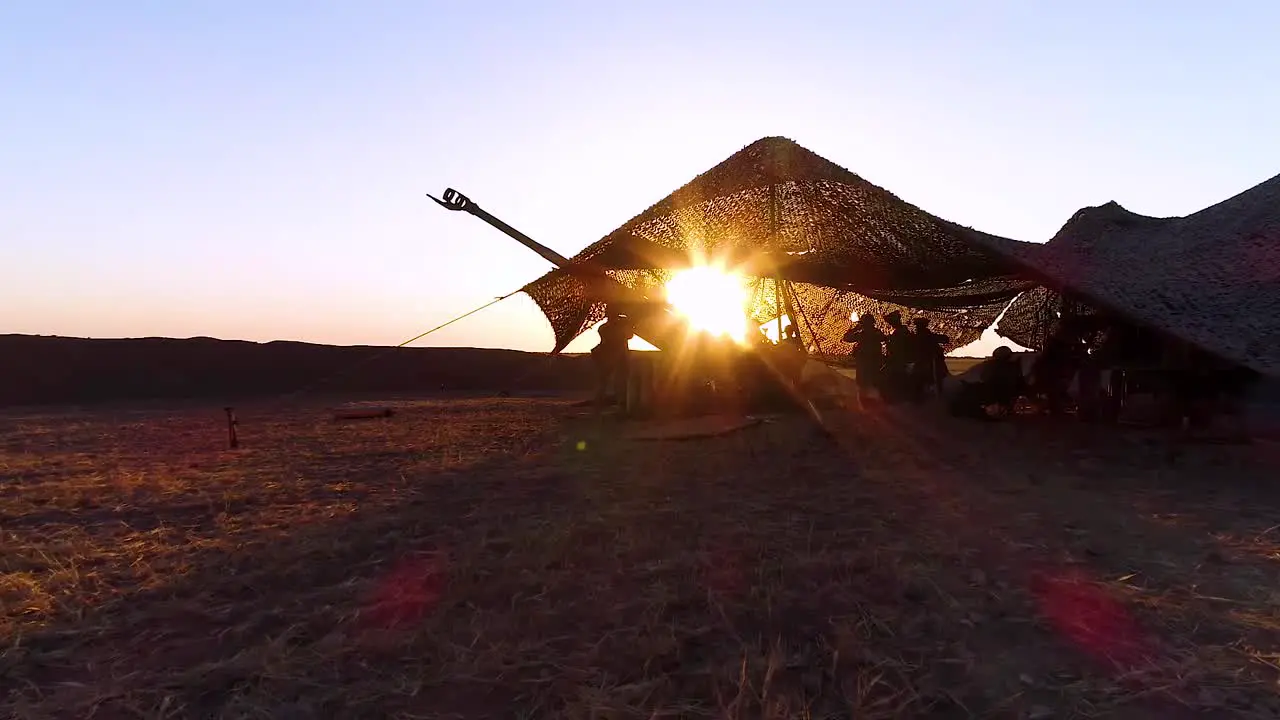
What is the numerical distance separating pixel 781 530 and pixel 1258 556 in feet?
7.74

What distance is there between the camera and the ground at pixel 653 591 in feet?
7.93

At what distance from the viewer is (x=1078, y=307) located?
11.2 meters

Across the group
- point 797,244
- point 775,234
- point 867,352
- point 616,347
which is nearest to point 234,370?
point 616,347

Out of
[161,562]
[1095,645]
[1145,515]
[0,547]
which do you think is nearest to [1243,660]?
[1095,645]

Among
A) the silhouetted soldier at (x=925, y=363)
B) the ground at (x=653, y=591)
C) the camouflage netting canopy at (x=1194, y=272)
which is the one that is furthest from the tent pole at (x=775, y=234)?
the ground at (x=653, y=591)

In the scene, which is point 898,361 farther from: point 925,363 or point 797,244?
point 797,244

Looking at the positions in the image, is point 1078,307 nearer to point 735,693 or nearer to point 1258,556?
point 1258,556

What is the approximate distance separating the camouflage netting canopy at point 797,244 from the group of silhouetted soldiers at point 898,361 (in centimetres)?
72

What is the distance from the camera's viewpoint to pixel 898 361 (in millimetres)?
11875

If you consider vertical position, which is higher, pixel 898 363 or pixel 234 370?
pixel 234 370

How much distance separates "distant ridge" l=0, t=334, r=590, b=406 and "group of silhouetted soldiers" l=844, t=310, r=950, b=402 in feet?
41.6

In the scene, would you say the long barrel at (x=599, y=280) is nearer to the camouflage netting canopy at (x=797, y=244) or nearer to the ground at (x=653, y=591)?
the camouflage netting canopy at (x=797, y=244)

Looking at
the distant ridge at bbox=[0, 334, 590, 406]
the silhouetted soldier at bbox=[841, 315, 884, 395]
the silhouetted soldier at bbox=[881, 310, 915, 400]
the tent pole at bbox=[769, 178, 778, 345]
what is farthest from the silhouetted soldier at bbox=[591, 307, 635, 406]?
the distant ridge at bbox=[0, 334, 590, 406]

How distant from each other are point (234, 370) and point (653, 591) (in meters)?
25.8
